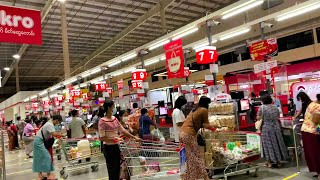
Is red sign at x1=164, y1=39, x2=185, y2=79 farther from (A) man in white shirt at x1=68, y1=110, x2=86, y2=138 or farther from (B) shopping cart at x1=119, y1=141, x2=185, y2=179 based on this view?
(B) shopping cart at x1=119, y1=141, x2=185, y2=179

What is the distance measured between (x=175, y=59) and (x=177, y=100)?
9.94ft

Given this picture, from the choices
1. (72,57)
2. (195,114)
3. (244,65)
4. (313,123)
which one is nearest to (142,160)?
(195,114)

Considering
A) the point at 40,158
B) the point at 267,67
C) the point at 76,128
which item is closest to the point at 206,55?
the point at 267,67

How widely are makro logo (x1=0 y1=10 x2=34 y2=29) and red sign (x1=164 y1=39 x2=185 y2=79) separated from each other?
429 centimetres

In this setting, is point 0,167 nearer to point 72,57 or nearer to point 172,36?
point 172,36

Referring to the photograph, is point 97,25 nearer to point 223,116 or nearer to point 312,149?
point 223,116

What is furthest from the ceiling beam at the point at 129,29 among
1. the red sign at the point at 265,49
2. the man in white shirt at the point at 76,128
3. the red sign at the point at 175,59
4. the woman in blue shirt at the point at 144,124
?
the man in white shirt at the point at 76,128

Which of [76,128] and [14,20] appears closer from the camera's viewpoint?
[14,20]

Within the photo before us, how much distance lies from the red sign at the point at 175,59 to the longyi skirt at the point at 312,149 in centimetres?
454

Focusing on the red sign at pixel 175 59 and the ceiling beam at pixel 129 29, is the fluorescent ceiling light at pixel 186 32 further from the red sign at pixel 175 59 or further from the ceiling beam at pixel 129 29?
the ceiling beam at pixel 129 29

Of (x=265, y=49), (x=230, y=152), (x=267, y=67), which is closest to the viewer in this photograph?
(x=230, y=152)

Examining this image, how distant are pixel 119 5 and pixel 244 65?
28.5 ft

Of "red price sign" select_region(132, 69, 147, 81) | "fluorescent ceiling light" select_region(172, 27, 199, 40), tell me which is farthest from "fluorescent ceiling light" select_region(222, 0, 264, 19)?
"red price sign" select_region(132, 69, 147, 81)

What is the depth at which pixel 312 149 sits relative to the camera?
5.01 meters
